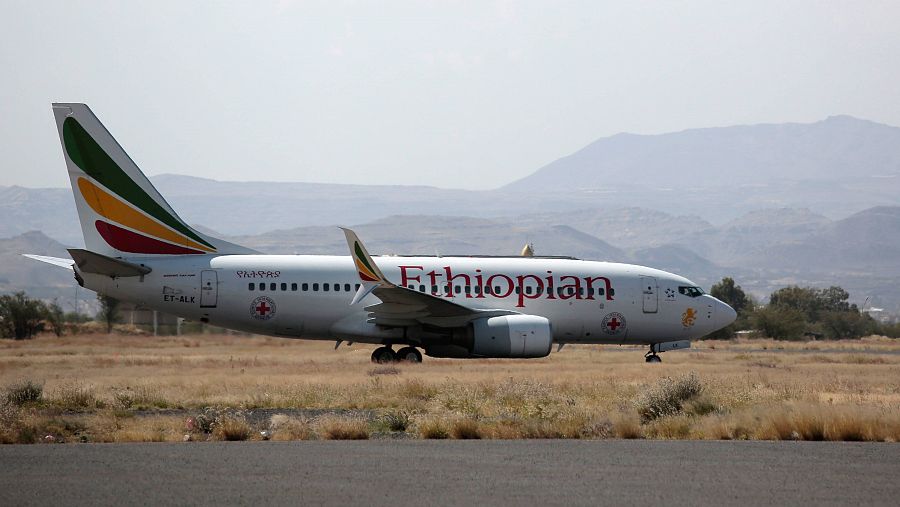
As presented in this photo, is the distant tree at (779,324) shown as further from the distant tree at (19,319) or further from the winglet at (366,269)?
the winglet at (366,269)

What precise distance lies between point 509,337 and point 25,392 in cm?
1198

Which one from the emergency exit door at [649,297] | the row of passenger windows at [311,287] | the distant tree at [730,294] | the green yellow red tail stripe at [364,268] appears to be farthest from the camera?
the distant tree at [730,294]

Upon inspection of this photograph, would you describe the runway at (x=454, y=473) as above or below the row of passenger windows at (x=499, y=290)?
below

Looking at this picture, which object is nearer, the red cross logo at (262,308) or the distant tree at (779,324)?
the red cross logo at (262,308)

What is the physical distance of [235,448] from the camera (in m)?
14.1

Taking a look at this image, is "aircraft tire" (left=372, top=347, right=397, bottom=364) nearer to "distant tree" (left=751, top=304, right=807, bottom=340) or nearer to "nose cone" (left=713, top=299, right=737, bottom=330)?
"nose cone" (left=713, top=299, right=737, bottom=330)

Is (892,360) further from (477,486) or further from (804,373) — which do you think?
(477,486)

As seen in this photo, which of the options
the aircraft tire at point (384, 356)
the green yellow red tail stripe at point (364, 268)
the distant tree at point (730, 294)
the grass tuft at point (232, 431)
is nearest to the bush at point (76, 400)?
the grass tuft at point (232, 431)

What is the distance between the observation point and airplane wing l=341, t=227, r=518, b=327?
27547 mm

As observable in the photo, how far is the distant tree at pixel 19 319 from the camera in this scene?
159ft

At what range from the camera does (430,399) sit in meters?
20.1

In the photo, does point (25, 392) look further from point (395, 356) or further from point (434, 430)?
point (395, 356)

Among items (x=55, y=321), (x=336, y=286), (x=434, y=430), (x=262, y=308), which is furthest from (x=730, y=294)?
(x=434, y=430)

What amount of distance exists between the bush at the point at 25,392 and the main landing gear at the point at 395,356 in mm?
11786
